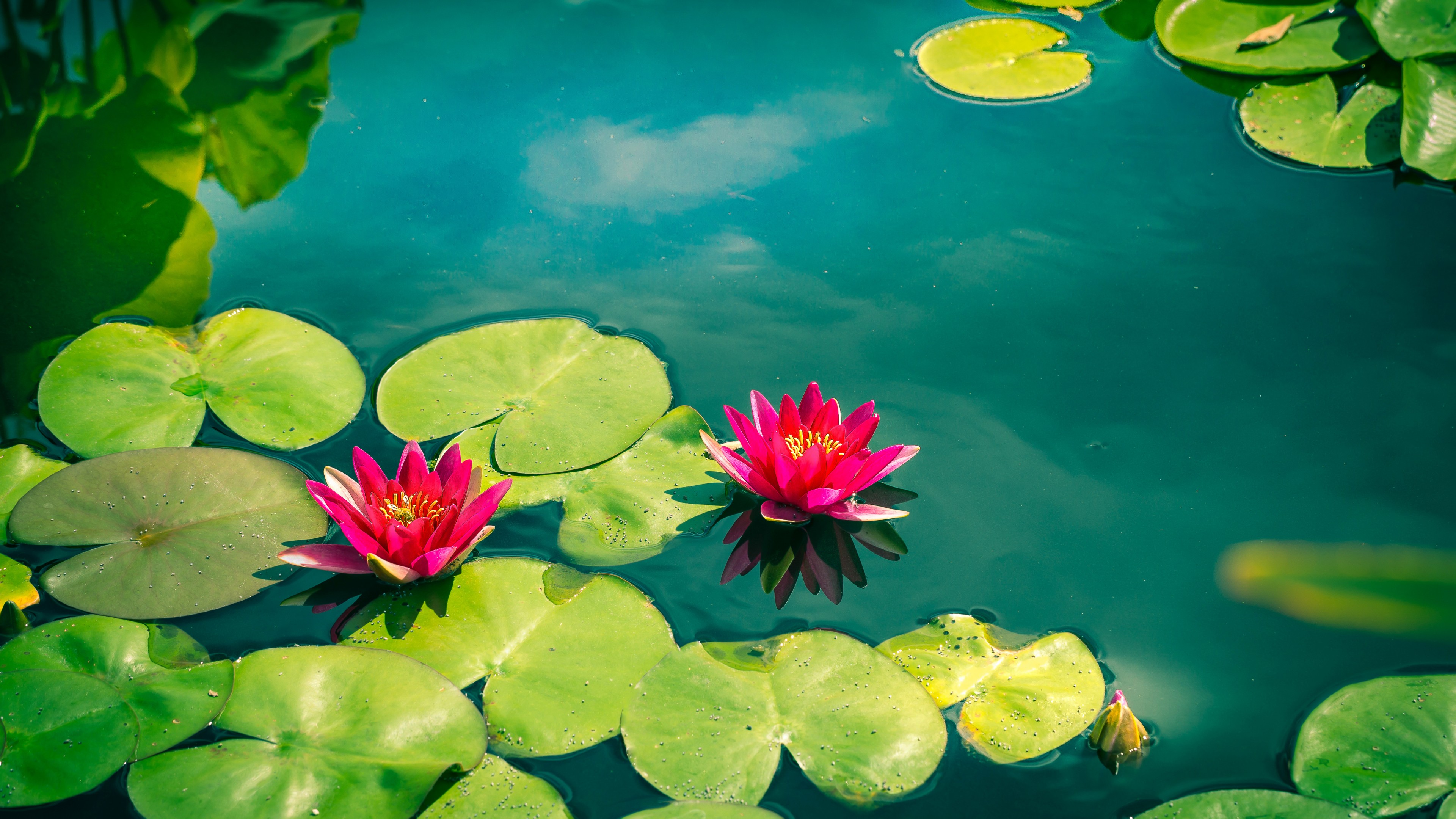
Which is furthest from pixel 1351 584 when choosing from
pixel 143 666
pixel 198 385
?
pixel 198 385

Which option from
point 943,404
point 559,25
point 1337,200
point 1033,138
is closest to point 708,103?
point 559,25

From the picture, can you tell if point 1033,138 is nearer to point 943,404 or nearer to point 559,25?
point 943,404

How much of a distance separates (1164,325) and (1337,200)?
856 millimetres

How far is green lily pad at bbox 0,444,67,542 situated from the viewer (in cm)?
206

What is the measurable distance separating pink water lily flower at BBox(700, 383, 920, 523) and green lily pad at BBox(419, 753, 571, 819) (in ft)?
2.43

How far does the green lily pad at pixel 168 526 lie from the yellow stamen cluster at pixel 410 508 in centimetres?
20

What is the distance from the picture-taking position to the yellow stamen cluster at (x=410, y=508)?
196cm

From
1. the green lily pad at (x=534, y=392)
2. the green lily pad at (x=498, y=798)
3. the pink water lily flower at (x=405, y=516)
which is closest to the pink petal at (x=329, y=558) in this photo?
the pink water lily flower at (x=405, y=516)

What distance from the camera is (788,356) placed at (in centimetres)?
247

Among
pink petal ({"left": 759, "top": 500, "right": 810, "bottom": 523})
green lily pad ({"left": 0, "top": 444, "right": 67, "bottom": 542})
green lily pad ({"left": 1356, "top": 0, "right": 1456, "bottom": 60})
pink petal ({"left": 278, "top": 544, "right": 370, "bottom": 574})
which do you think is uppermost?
green lily pad ({"left": 1356, "top": 0, "right": 1456, "bottom": 60})

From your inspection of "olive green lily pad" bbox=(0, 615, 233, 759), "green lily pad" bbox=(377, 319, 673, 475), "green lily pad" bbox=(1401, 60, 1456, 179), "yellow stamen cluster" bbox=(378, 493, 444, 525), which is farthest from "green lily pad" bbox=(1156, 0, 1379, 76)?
"olive green lily pad" bbox=(0, 615, 233, 759)

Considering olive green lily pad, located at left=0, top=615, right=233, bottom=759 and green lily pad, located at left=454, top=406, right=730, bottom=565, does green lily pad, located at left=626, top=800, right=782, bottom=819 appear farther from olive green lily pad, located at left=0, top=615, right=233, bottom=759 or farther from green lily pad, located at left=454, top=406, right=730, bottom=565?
olive green lily pad, located at left=0, top=615, right=233, bottom=759

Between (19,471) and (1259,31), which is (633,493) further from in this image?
(1259,31)

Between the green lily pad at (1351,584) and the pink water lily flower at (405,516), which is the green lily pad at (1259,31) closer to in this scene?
the green lily pad at (1351,584)
